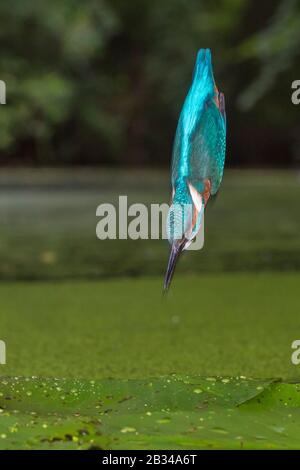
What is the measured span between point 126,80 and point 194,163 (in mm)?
14271

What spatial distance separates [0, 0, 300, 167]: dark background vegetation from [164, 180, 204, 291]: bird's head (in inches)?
393

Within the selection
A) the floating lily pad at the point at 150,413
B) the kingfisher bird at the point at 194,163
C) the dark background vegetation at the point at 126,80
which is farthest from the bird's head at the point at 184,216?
the dark background vegetation at the point at 126,80

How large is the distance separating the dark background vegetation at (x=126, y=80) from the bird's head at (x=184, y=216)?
9.98m

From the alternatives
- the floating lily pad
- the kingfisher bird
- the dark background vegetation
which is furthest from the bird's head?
the dark background vegetation

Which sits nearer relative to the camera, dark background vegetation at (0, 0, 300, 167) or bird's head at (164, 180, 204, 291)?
bird's head at (164, 180, 204, 291)

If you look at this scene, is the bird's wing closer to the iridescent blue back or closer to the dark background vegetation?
the iridescent blue back

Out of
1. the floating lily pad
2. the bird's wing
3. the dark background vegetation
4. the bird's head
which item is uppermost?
the dark background vegetation

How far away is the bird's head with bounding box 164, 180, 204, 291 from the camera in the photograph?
1.05 m

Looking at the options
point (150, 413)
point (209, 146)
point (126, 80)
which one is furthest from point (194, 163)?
point (126, 80)

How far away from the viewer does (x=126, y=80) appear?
15156 millimetres

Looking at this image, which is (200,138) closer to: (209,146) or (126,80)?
(209,146)

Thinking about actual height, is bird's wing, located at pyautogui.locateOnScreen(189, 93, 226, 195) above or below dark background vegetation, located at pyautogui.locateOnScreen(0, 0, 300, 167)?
below

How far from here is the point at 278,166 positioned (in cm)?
1509
